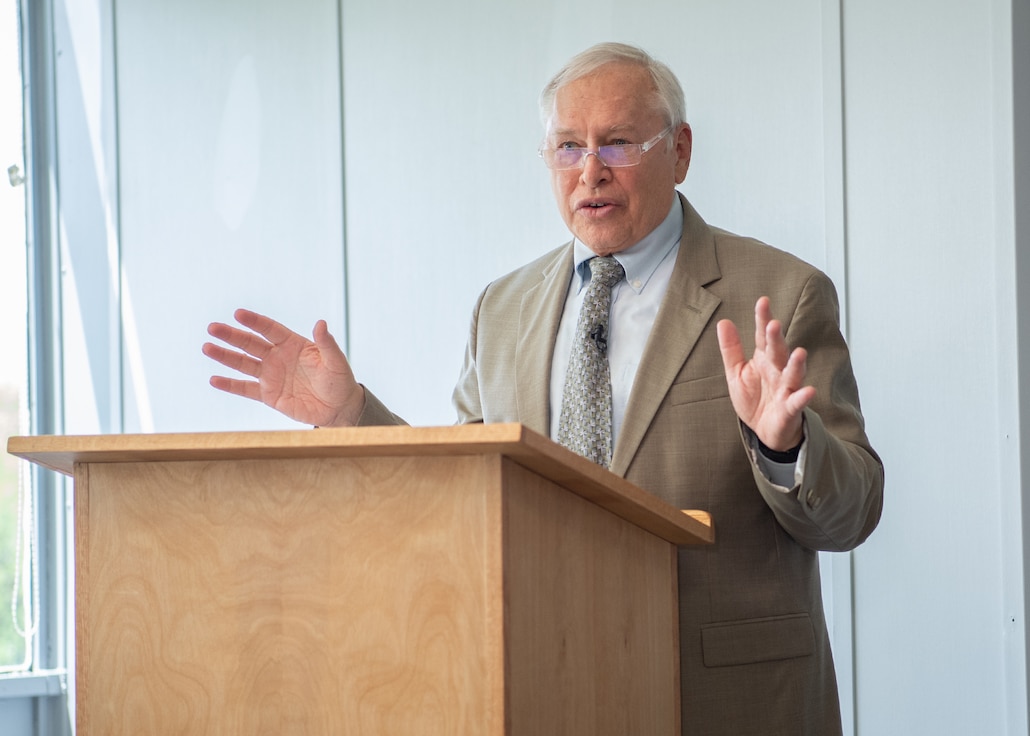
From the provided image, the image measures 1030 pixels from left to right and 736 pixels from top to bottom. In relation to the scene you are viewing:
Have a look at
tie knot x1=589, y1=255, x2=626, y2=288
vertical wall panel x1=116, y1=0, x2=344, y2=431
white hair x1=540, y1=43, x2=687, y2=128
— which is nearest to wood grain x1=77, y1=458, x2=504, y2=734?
tie knot x1=589, y1=255, x2=626, y2=288

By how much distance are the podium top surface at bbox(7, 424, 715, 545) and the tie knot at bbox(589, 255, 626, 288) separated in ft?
2.67

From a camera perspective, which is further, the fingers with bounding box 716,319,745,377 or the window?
the window

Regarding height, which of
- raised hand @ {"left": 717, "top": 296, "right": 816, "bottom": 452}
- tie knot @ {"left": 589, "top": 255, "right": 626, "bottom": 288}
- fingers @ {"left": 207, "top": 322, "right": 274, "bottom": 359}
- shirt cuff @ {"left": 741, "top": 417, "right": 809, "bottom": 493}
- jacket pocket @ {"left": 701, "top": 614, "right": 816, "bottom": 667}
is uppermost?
tie knot @ {"left": 589, "top": 255, "right": 626, "bottom": 288}

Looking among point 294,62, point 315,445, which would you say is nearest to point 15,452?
point 315,445

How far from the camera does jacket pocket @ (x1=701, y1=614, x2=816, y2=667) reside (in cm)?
169

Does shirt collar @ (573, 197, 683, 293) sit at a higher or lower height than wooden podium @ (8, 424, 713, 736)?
higher

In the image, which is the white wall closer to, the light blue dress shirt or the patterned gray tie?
the light blue dress shirt

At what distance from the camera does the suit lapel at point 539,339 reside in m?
1.97

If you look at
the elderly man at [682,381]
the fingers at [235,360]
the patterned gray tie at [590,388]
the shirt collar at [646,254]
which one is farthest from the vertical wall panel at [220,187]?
the fingers at [235,360]

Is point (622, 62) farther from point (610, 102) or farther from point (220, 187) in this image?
point (220, 187)

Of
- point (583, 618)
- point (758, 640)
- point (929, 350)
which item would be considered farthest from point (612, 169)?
point (929, 350)

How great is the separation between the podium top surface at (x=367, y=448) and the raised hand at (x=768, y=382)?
233 millimetres

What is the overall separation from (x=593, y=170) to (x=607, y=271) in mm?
177

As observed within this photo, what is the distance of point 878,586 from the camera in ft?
9.62
